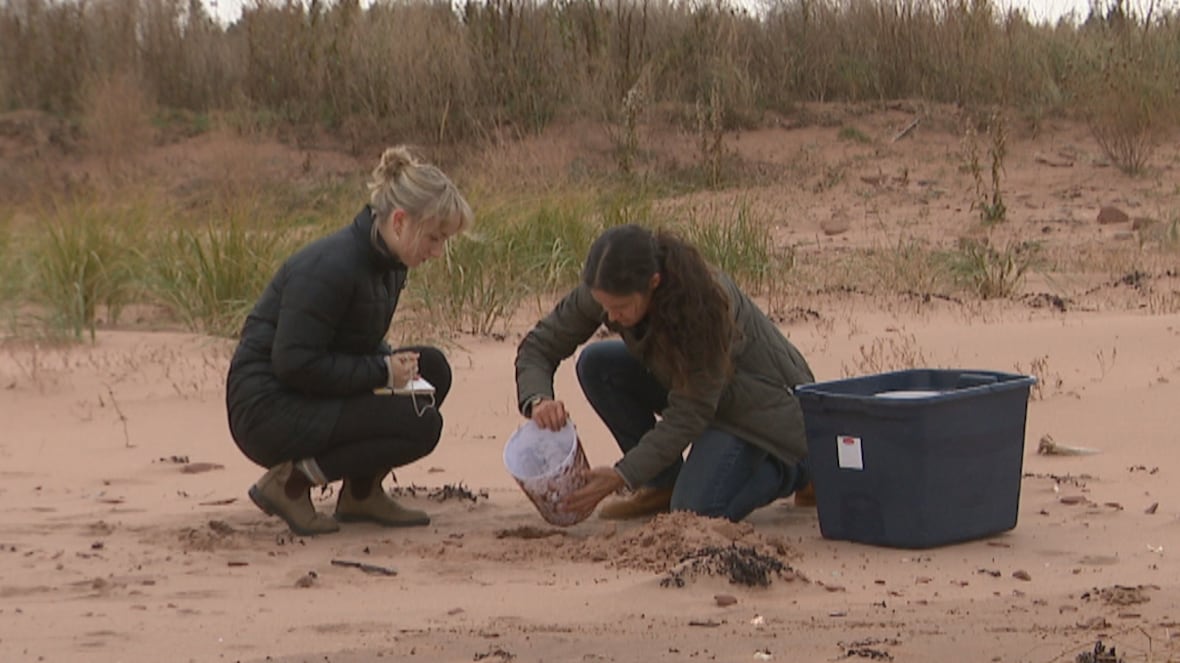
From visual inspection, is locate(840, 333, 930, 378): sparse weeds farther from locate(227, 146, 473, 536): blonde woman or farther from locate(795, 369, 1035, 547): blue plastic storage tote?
locate(227, 146, 473, 536): blonde woman

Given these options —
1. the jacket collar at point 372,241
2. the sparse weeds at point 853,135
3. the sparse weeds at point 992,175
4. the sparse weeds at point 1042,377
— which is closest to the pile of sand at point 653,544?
the jacket collar at point 372,241

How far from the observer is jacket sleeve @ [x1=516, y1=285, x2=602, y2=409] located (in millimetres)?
5320

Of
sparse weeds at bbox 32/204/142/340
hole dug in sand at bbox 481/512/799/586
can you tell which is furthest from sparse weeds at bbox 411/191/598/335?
hole dug in sand at bbox 481/512/799/586

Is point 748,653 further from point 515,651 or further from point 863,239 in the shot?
point 863,239

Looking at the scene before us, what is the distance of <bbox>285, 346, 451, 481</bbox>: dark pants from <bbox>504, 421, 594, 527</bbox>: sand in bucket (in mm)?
297

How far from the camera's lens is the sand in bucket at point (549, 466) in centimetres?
519

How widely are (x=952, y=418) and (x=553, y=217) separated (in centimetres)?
582

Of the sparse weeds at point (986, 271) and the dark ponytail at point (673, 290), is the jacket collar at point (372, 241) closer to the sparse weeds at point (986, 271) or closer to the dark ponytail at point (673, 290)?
the dark ponytail at point (673, 290)

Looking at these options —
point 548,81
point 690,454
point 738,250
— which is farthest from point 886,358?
point 548,81

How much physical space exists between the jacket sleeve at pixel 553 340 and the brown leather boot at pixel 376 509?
55cm

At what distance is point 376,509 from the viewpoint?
5.56 meters

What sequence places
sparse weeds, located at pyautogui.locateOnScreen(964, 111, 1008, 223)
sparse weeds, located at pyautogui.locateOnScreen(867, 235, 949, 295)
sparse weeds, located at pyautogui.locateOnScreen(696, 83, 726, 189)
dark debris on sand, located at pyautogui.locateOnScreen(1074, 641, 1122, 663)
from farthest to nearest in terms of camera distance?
sparse weeds, located at pyautogui.locateOnScreen(696, 83, 726, 189) → sparse weeds, located at pyautogui.locateOnScreen(964, 111, 1008, 223) → sparse weeds, located at pyautogui.locateOnScreen(867, 235, 949, 295) → dark debris on sand, located at pyautogui.locateOnScreen(1074, 641, 1122, 663)

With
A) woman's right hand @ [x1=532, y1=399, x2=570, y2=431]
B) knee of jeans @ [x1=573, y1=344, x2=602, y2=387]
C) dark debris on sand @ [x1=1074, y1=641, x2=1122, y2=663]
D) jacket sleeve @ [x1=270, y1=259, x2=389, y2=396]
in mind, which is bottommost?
dark debris on sand @ [x1=1074, y1=641, x2=1122, y2=663]

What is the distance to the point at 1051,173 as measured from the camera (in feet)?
52.2
